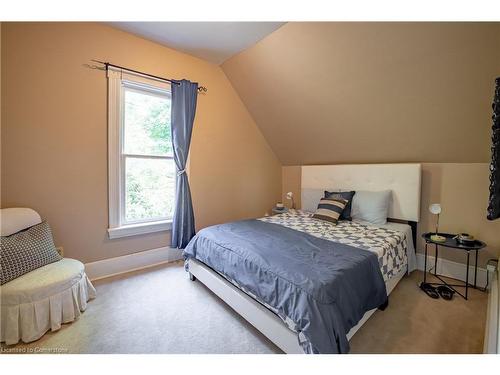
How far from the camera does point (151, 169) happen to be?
2.72 meters

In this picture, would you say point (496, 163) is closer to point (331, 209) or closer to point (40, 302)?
point (331, 209)

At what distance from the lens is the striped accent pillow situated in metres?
2.65

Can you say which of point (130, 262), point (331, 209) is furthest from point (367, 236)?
point (130, 262)

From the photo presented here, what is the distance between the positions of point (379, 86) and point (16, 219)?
3.57 metres

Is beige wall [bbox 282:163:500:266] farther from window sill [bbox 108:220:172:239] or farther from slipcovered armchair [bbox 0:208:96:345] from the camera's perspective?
slipcovered armchair [bbox 0:208:96:345]

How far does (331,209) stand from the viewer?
8.90 feet

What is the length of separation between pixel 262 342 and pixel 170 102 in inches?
109

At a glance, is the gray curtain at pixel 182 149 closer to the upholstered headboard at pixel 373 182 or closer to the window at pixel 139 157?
the window at pixel 139 157

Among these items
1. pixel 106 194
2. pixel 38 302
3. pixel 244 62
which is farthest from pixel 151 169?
pixel 244 62

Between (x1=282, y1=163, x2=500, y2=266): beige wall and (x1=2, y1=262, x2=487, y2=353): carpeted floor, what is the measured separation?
58 cm

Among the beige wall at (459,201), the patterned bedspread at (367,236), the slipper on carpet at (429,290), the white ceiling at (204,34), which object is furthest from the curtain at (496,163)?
the white ceiling at (204,34)

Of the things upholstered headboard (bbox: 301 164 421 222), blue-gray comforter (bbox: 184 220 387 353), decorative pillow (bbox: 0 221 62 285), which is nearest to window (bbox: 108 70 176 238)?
decorative pillow (bbox: 0 221 62 285)
